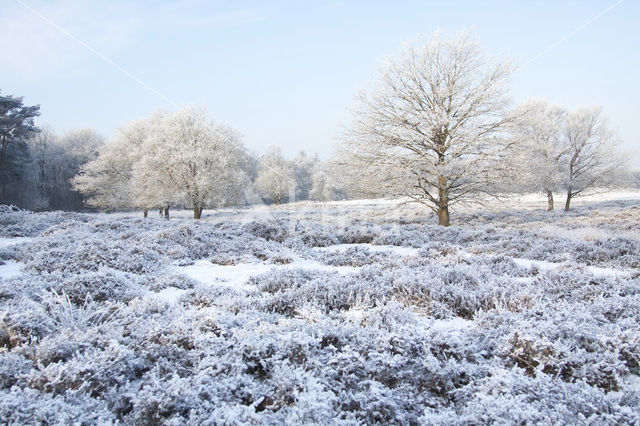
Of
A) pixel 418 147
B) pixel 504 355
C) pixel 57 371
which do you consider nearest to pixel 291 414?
pixel 57 371

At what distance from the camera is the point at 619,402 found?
1939mm

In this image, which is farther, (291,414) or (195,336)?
(195,336)

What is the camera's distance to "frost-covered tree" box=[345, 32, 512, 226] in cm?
1238

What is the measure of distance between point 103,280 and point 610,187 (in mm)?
28705

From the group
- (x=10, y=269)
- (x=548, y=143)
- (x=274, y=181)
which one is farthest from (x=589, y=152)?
(x=274, y=181)

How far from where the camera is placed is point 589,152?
21125mm

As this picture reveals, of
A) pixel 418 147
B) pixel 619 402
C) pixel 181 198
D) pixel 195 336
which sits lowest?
pixel 619 402

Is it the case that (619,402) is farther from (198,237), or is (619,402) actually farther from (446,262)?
(198,237)

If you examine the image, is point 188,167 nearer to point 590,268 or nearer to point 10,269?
point 10,269

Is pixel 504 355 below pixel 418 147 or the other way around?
below

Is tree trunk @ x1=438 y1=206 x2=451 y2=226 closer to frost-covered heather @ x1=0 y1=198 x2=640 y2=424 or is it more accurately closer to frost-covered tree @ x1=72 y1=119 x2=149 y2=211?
frost-covered heather @ x1=0 y1=198 x2=640 y2=424

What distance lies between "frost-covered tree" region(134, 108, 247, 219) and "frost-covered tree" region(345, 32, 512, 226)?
441 inches

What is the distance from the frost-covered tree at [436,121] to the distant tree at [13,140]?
103ft

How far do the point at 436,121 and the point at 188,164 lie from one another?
50.5 ft
